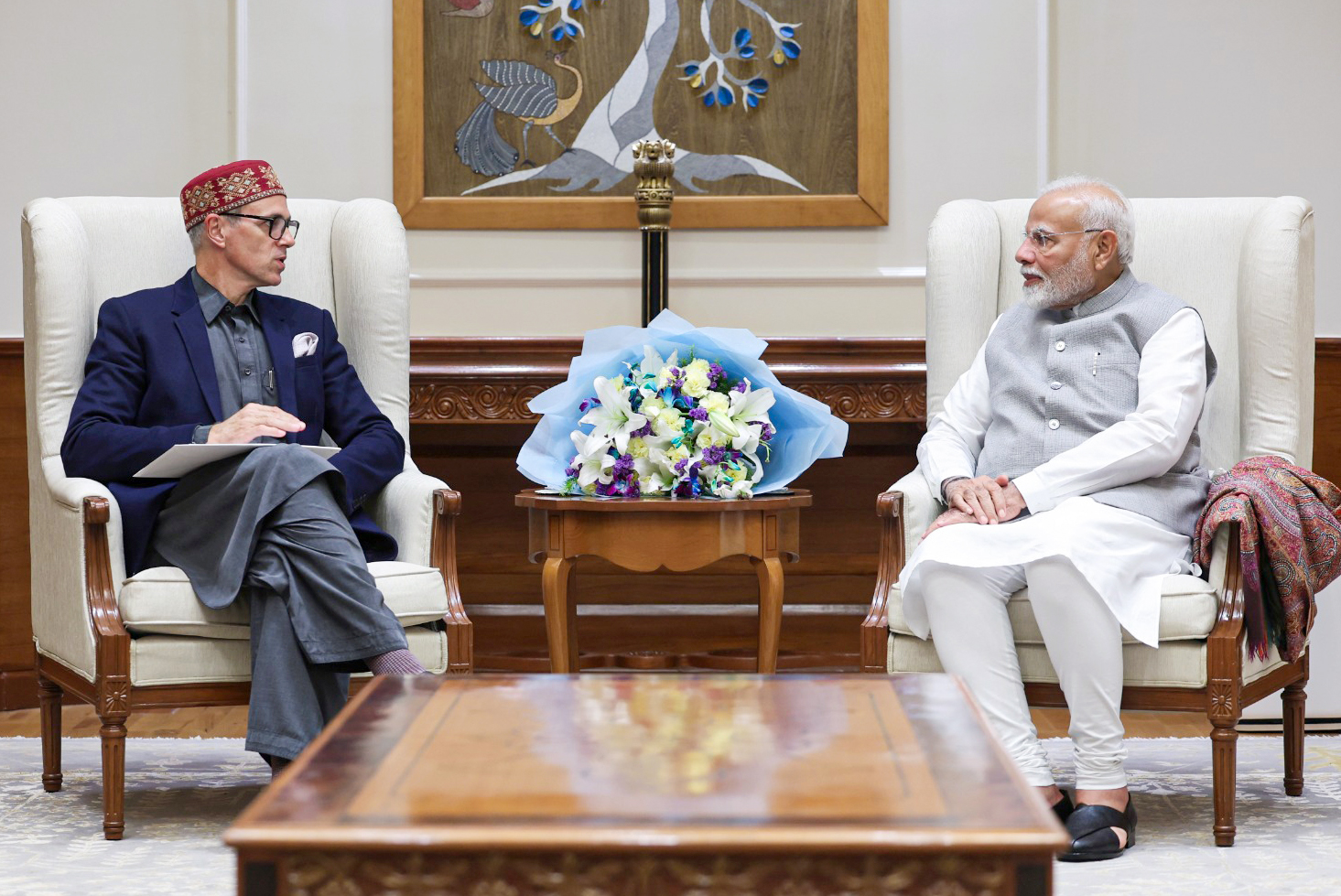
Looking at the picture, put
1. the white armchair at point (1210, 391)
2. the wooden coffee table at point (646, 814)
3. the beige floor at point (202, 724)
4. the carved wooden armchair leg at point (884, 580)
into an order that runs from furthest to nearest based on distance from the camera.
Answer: the beige floor at point (202, 724) → the carved wooden armchair leg at point (884, 580) → the white armchair at point (1210, 391) → the wooden coffee table at point (646, 814)

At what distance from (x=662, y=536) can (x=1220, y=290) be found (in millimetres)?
1412

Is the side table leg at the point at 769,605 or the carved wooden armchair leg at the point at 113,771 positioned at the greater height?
the side table leg at the point at 769,605

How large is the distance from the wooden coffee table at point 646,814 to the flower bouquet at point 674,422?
1.39 meters

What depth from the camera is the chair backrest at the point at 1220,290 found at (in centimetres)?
324

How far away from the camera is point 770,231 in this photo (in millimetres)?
4551

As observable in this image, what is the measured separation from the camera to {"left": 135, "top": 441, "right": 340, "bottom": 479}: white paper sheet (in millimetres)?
2914

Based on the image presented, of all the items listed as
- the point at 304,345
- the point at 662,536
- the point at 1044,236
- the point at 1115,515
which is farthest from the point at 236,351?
the point at 1115,515

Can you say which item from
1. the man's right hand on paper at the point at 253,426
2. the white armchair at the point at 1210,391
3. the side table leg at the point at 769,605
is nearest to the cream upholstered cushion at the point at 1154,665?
the white armchair at the point at 1210,391

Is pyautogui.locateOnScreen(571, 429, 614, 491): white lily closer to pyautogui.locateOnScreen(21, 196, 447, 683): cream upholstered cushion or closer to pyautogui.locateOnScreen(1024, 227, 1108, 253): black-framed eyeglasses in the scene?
pyautogui.locateOnScreen(21, 196, 447, 683): cream upholstered cushion

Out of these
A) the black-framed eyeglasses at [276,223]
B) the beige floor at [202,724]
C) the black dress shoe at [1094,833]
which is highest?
the black-framed eyeglasses at [276,223]

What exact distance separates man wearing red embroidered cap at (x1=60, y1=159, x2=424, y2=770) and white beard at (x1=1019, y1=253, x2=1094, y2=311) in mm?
1435

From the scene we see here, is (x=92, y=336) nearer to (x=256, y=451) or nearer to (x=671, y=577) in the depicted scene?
(x=256, y=451)

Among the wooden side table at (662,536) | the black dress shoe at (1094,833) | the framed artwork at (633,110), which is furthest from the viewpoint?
the framed artwork at (633,110)

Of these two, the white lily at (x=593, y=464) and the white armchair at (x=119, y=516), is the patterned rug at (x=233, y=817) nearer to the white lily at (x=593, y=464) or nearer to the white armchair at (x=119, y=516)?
the white armchair at (x=119, y=516)
